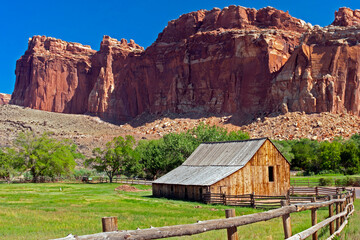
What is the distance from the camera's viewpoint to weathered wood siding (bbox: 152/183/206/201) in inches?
1209

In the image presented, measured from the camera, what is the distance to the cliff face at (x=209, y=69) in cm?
10819

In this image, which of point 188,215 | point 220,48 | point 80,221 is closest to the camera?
point 80,221

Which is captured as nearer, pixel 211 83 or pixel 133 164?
pixel 133 164

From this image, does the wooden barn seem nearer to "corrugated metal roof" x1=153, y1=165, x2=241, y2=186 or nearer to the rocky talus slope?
"corrugated metal roof" x1=153, y1=165, x2=241, y2=186

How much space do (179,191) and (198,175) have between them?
202 centimetres

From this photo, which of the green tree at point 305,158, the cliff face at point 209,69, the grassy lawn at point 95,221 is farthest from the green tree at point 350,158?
the grassy lawn at point 95,221

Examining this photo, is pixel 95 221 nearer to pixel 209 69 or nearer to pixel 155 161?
pixel 155 161

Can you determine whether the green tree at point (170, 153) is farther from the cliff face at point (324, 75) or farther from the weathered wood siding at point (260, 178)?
the cliff face at point (324, 75)

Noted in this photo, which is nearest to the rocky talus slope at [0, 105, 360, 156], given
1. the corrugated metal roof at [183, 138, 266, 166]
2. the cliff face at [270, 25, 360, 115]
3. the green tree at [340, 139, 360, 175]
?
the cliff face at [270, 25, 360, 115]

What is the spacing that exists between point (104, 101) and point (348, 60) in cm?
8643

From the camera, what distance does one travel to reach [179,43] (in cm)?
14538

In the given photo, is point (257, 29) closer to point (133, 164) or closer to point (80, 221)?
point (133, 164)

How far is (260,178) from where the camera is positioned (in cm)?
3228

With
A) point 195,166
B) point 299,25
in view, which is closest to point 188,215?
point 195,166
